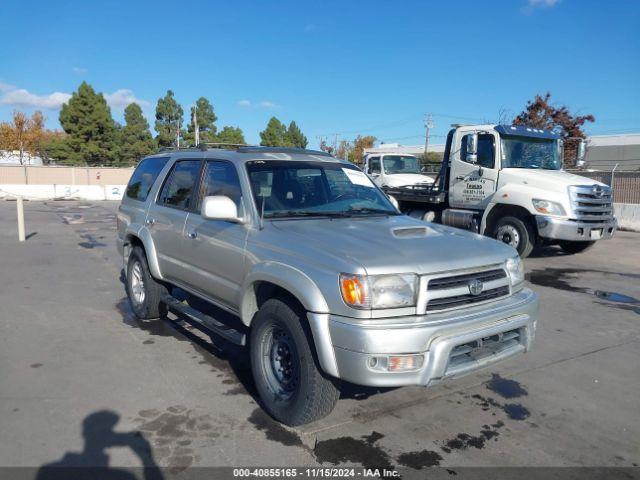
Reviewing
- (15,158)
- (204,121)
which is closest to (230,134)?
(204,121)

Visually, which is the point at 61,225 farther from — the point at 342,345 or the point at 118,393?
the point at 342,345

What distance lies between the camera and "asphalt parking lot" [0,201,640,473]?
332 cm

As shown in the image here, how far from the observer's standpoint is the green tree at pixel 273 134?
183 feet

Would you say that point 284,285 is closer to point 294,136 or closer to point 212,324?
point 212,324

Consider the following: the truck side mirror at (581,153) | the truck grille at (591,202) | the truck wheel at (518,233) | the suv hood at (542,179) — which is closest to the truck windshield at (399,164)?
the truck side mirror at (581,153)

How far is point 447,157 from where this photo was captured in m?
11.5

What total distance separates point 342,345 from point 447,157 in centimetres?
918

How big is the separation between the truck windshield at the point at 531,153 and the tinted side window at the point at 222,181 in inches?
289

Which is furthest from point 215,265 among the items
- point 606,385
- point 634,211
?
point 634,211

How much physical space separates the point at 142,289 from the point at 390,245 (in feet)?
12.1

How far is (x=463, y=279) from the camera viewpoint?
3.43 metres

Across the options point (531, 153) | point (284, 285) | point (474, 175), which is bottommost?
point (284, 285)

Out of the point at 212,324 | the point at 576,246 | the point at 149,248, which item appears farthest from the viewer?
the point at 576,246

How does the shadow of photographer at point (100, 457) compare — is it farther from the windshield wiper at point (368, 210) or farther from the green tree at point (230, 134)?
the green tree at point (230, 134)
